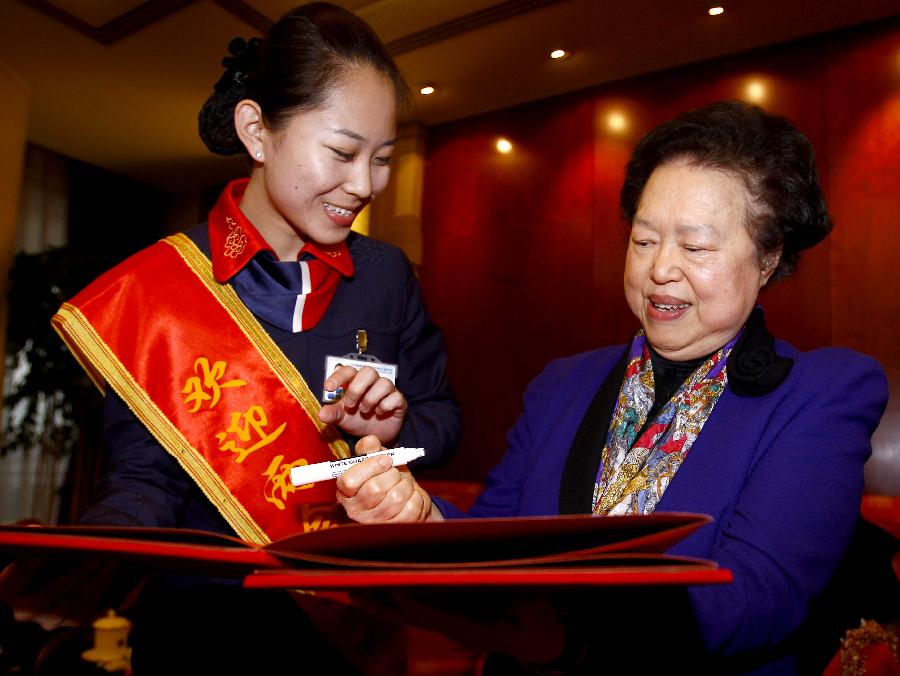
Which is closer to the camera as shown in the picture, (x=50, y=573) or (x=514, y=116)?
(x=50, y=573)

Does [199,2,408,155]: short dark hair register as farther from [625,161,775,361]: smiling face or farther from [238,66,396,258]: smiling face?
[625,161,775,361]: smiling face

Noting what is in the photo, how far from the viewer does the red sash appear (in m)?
1.21

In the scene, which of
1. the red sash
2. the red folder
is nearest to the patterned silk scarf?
the red sash

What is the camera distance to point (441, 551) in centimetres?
53

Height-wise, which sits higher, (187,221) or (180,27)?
(180,27)

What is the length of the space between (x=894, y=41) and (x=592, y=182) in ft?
5.96

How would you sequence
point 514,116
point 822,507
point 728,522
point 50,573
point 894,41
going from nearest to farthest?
point 50,573 → point 822,507 → point 728,522 → point 894,41 → point 514,116

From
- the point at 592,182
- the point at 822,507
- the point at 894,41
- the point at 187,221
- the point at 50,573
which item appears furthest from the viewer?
the point at 187,221

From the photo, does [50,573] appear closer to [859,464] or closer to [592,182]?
[859,464]

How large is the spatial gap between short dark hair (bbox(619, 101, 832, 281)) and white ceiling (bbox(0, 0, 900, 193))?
3.30 m

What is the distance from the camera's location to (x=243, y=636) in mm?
1062

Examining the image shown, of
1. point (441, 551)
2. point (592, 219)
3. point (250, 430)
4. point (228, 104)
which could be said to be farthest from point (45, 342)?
point (441, 551)

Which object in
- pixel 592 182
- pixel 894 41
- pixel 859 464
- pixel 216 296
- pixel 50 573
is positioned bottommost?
pixel 50 573

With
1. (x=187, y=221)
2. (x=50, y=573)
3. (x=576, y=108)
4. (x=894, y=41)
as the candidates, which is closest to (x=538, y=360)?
(x=576, y=108)
